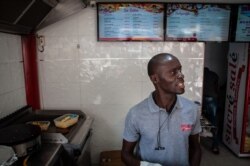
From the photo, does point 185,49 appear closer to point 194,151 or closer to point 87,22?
point 87,22

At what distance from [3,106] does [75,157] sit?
803mm

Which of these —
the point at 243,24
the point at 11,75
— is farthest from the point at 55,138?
the point at 243,24

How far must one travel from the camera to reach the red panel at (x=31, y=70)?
91.0 inches

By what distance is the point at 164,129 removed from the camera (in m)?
1.29

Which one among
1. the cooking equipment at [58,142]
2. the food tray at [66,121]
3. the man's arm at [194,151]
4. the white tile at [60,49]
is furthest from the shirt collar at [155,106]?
the white tile at [60,49]

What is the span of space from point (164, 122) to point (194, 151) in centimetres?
32

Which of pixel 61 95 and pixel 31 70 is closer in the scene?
pixel 31 70

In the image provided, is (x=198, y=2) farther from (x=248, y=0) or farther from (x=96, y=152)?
(x=96, y=152)

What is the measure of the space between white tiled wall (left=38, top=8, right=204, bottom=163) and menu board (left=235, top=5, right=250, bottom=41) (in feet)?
1.51

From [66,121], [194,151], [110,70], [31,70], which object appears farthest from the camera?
[110,70]

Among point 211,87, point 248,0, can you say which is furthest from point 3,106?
point 211,87

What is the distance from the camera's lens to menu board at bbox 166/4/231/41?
2414mm

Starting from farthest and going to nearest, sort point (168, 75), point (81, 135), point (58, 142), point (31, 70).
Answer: point (31, 70), point (81, 135), point (58, 142), point (168, 75)

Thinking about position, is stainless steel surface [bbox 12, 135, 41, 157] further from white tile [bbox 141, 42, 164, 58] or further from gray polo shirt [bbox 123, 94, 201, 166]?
white tile [bbox 141, 42, 164, 58]
